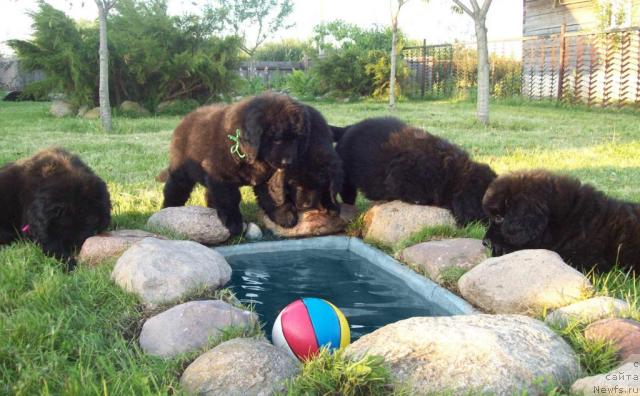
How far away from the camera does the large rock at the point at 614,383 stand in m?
2.03

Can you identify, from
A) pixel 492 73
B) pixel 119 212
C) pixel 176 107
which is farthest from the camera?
pixel 492 73

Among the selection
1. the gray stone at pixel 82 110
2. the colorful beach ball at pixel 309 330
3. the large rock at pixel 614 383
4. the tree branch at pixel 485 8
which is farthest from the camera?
the gray stone at pixel 82 110

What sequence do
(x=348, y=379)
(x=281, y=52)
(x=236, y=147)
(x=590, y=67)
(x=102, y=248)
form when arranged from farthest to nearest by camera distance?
1. (x=281, y=52)
2. (x=590, y=67)
3. (x=236, y=147)
4. (x=102, y=248)
5. (x=348, y=379)

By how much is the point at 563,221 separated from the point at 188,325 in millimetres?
2307

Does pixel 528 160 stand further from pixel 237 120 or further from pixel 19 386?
pixel 19 386

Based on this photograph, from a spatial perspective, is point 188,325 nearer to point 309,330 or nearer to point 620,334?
point 309,330

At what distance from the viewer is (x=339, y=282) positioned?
3.96m

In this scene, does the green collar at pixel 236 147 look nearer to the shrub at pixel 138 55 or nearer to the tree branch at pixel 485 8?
the tree branch at pixel 485 8

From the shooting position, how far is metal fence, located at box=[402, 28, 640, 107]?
15.9m

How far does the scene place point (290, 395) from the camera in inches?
83.0

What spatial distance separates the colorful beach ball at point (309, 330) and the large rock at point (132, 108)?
12.5m

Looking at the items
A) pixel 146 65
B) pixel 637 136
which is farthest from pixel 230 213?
pixel 146 65

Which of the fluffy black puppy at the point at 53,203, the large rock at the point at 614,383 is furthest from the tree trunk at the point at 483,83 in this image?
the large rock at the point at 614,383

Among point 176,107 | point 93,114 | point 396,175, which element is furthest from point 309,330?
point 176,107
